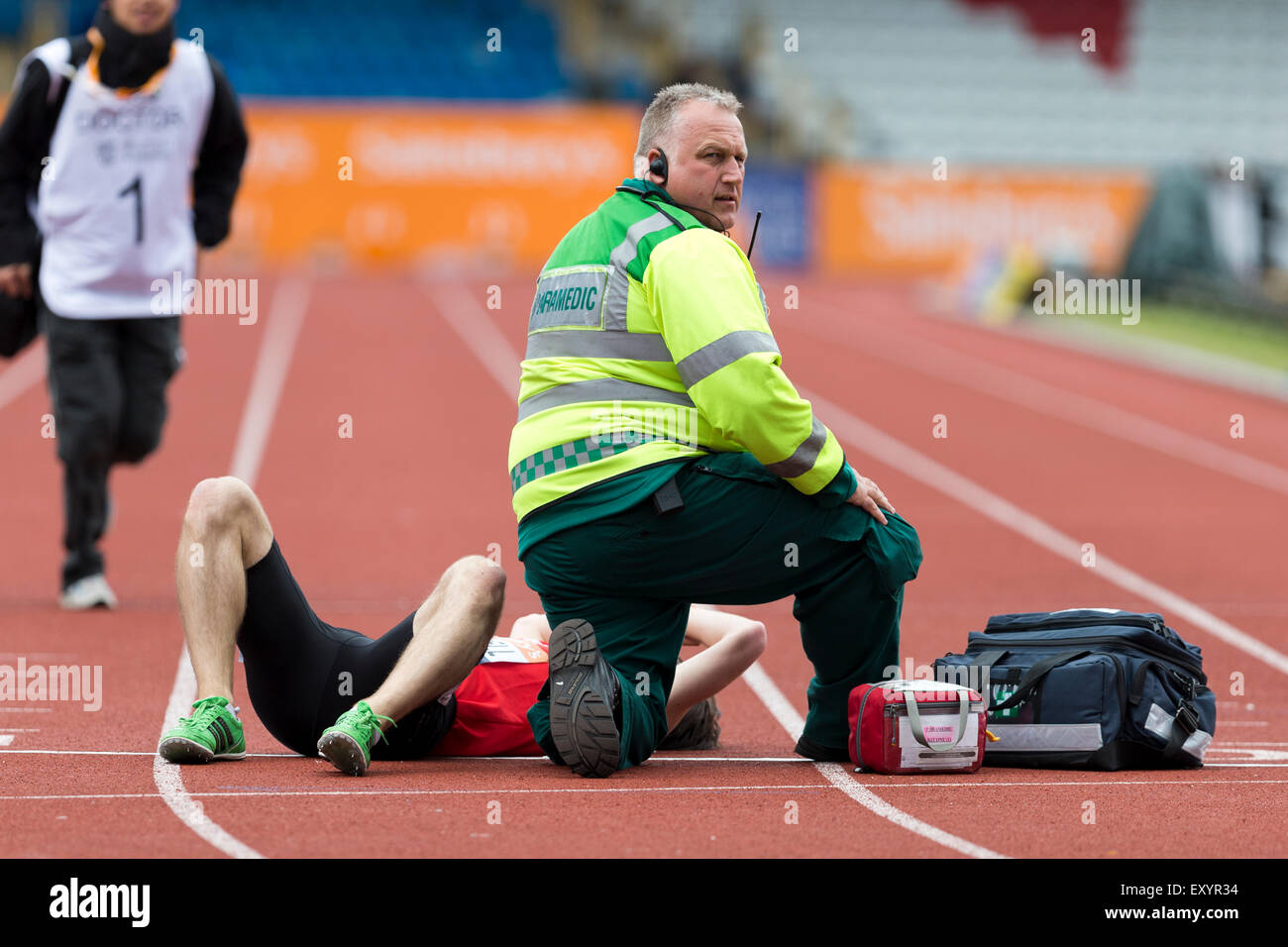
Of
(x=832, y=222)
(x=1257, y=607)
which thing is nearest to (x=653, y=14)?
(x=832, y=222)

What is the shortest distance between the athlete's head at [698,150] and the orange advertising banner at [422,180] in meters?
29.6

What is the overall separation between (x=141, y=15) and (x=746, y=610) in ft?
11.4

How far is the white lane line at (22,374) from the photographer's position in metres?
17.4

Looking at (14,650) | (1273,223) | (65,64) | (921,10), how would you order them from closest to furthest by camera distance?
(14,650) < (65,64) < (1273,223) < (921,10)

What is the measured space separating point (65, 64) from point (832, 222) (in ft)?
97.0

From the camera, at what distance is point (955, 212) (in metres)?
36.3

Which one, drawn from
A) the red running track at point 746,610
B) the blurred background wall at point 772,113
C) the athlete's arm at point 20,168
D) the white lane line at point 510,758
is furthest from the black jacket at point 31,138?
the blurred background wall at point 772,113

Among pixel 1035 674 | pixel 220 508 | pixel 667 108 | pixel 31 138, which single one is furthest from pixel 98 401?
pixel 1035 674

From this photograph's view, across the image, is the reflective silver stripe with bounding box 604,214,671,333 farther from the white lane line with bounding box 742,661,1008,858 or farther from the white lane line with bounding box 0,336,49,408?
the white lane line with bounding box 0,336,49,408

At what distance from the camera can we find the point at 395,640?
4941mm

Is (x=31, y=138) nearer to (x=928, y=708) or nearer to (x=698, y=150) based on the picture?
(x=698, y=150)

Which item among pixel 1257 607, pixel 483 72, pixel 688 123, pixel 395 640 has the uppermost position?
pixel 483 72

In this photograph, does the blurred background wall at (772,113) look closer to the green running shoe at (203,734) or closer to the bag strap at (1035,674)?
the bag strap at (1035,674)

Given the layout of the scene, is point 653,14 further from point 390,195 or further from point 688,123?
point 688,123
